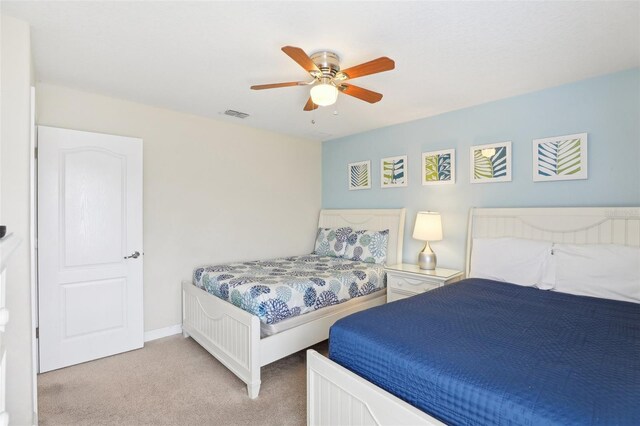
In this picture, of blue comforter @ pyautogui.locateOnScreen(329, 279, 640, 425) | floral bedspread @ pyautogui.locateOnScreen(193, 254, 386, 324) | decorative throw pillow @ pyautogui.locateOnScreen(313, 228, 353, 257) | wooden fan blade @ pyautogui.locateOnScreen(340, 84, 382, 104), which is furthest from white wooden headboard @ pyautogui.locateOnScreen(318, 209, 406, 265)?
wooden fan blade @ pyautogui.locateOnScreen(340, 84, 382, 104)

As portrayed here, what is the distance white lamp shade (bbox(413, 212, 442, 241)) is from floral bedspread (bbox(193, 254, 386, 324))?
583mm

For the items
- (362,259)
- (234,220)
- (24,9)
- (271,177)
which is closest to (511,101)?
(362,259)

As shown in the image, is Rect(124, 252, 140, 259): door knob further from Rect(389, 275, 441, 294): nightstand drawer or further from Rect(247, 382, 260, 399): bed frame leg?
Rect(389, 275, 441, 294): nightstand drawer

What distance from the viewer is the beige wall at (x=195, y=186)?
3.03 metres

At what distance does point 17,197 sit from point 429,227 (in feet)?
10.4

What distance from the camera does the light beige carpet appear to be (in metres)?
2.07

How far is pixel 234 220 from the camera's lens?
12.7ft

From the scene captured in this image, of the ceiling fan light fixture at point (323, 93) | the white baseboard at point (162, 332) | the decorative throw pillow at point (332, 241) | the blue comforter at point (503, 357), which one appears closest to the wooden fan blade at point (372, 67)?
the ceiling fan light fixture at point (323, 93)

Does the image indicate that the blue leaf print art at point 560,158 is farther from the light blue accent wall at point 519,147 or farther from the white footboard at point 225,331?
the white footboard at point 225,331

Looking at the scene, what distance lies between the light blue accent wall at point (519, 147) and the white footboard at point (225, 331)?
2142 mm

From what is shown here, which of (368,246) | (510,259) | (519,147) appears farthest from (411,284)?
(519,147)

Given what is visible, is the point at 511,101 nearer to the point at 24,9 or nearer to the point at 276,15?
the point at 276,15

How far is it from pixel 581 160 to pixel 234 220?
3.47 meters

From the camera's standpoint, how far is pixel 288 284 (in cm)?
262
